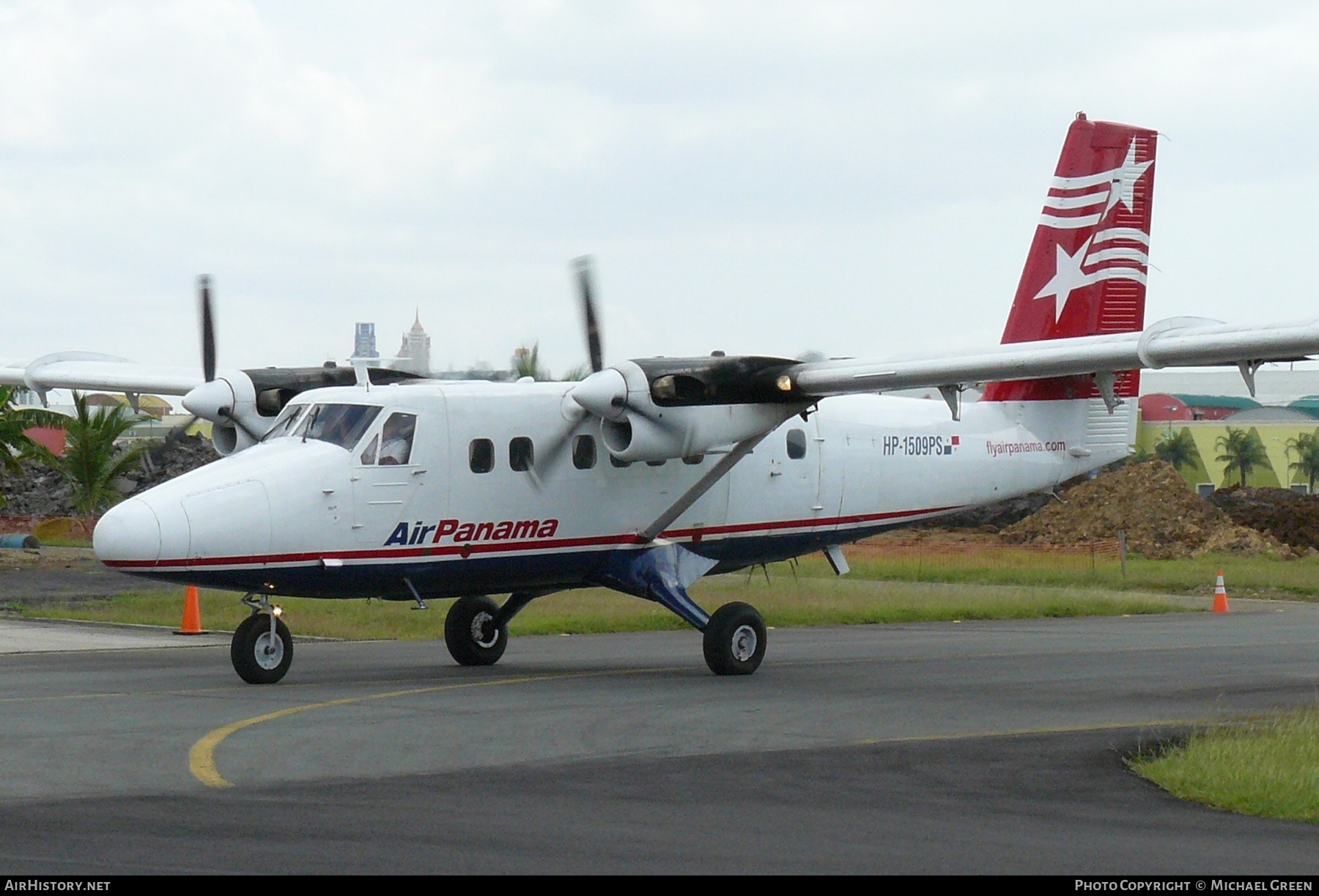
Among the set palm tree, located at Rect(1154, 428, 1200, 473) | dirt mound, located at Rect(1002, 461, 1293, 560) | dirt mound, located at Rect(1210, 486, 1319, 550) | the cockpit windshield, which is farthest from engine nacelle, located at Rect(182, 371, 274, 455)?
palm tree, located at Rect(1154, 428, 1200, 473)

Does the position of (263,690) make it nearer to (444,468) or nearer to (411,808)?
(444,468)

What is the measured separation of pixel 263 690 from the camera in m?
16.9

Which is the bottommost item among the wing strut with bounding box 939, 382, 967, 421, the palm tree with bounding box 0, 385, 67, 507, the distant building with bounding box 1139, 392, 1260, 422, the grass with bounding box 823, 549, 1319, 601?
the grass with bounding box 823, 549, 1319, 601

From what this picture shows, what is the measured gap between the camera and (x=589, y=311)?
19469mm

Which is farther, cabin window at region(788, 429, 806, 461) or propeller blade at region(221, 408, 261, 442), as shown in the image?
cabin window at region(788, 429, 806, 461)

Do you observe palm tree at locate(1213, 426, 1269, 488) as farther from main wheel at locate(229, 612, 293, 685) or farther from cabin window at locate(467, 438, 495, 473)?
main wheel at locate(229, 612, 293, 685)

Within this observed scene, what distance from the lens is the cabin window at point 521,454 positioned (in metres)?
18.6

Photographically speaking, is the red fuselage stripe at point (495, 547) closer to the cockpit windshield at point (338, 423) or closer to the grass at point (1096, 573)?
the cockpit windshield at point (338, 423)

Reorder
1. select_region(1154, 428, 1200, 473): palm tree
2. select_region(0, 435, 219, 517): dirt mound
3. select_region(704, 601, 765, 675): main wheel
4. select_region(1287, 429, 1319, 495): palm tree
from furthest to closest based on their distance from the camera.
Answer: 1. select_region(1154, 428, 1200, 473): palm tree
2. select_region(1287, 429, 1319, 495): palm tree
3. select_region(0, 435, 219, 517): dirt mound
4. select_region(704, 601, 765, 675): main wheel

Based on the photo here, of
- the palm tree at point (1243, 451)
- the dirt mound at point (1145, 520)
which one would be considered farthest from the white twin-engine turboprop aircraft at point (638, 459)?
the palm tree at point (1243, 451)

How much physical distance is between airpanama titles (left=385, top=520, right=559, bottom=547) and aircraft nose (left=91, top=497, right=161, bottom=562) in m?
2.53

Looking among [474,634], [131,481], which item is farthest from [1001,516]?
[474,634]

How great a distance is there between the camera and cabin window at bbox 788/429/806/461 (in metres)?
20.6

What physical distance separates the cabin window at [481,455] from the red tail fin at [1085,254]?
25.2 ft
